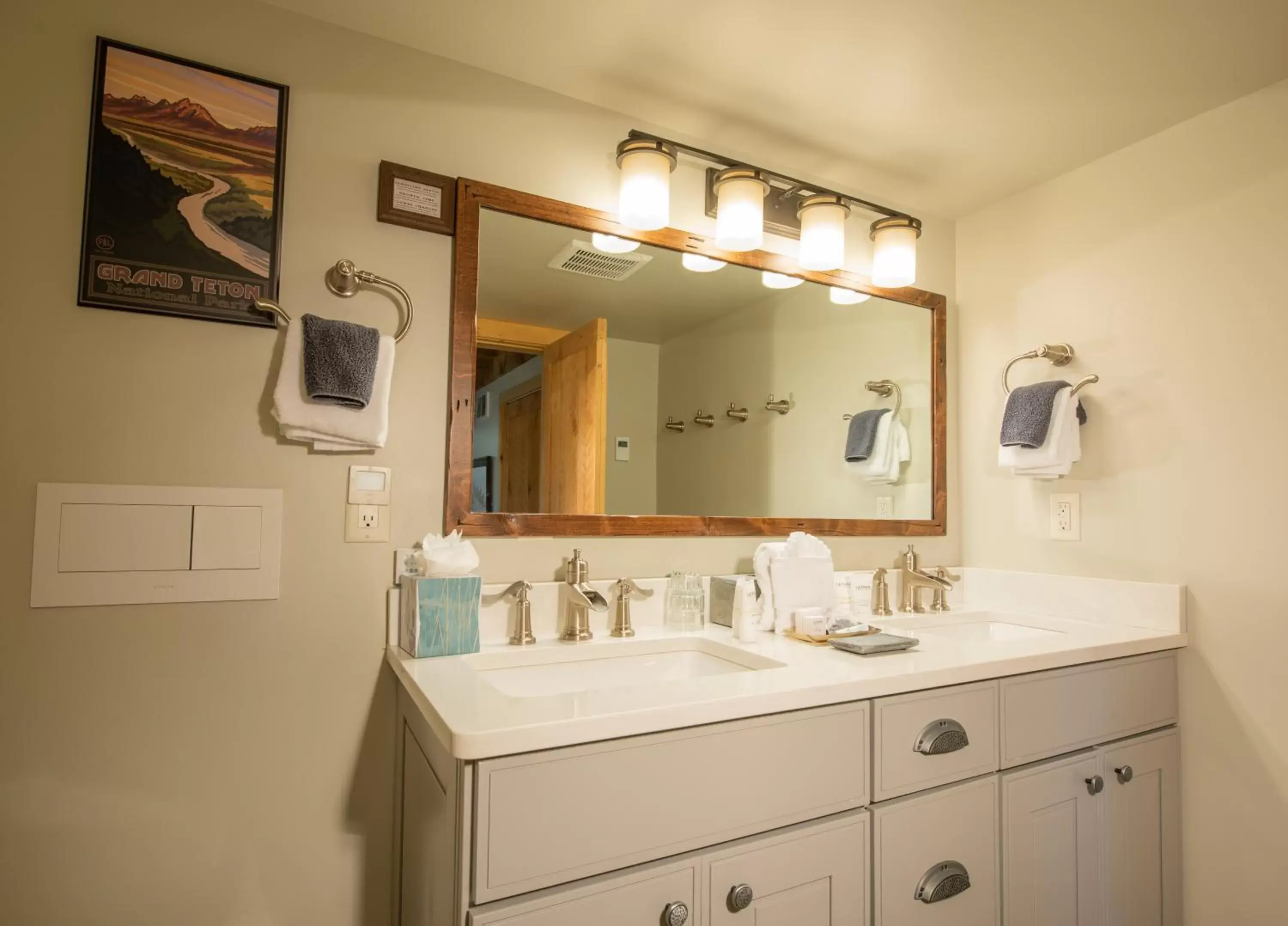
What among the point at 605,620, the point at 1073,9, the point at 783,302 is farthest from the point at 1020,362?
the point at 605,620

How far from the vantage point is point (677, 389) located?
169cm

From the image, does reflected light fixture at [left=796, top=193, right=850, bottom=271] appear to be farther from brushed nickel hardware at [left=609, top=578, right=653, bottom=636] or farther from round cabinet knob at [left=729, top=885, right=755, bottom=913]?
round cabinet knob at [left=729, top=885, right=755, bottom=913]

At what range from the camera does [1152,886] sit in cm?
159

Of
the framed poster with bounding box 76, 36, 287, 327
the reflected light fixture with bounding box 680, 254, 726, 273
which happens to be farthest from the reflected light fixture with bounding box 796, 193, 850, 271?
the framed poster with bounding box 76, 36, 287, 327

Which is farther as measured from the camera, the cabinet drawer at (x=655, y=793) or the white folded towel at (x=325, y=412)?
the white folded towel at (x=325, y=412)

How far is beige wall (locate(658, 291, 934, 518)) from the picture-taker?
5.61 feet

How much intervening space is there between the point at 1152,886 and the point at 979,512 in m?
0.97

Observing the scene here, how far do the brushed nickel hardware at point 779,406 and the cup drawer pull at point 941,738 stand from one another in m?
0.86

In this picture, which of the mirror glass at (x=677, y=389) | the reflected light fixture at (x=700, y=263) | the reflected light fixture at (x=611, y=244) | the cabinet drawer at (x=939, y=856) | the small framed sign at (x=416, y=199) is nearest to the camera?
the cabinet drawer at (x=939, y=856)

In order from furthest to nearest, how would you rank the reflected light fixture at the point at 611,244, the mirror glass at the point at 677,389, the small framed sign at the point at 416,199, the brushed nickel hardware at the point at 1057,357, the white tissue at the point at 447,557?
1. the brushed nickel hardware at the point at 1057,357
2. the reflected light fixture at the point at 611,244
3. the mirror glass at the point at 677,389
4. the small framed sign at the point at 416,199
5. the white tissue at the point at 447,557

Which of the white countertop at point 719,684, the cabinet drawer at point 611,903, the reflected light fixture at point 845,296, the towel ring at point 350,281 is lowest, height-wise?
the cabinet drawer at point 611,903

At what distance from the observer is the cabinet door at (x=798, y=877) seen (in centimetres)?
104

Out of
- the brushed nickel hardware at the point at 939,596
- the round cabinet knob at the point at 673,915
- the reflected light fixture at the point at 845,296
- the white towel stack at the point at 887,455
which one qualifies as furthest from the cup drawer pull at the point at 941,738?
the reflected light fixture at the point at 845,296

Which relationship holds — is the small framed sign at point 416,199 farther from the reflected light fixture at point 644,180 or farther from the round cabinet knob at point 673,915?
the round cabinet knob at point 673,915
